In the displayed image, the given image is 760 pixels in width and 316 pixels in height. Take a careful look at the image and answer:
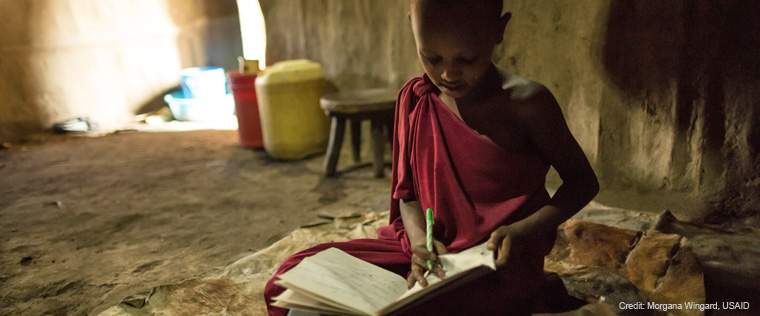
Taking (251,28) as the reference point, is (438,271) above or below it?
below

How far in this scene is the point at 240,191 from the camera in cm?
399

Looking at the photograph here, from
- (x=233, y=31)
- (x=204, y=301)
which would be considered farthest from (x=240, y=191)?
(x=233, y=31)

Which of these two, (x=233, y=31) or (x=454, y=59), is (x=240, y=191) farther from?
(x=233, y=31)

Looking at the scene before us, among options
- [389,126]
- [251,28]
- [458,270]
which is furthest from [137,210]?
[251,28]

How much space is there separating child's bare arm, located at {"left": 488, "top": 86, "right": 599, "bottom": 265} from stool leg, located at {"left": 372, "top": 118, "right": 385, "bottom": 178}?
258cm

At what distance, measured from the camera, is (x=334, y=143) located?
13.5 ft

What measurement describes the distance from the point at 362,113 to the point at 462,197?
7.87 feet

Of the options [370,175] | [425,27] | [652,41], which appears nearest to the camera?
[425,27]

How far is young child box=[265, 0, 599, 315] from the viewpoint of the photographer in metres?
1.32

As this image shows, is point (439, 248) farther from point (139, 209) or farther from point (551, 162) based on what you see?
point (139, 209)

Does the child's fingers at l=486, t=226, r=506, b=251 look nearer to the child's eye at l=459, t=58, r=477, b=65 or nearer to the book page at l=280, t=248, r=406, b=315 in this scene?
the book page at l=280, t=248, r=406, b=315

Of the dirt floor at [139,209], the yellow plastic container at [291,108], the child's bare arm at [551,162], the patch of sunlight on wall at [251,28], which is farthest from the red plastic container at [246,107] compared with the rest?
the child's bare arm at [551,162]

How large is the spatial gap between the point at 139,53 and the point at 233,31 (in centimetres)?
147

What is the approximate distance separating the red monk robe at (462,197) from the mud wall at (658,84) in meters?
1.46
